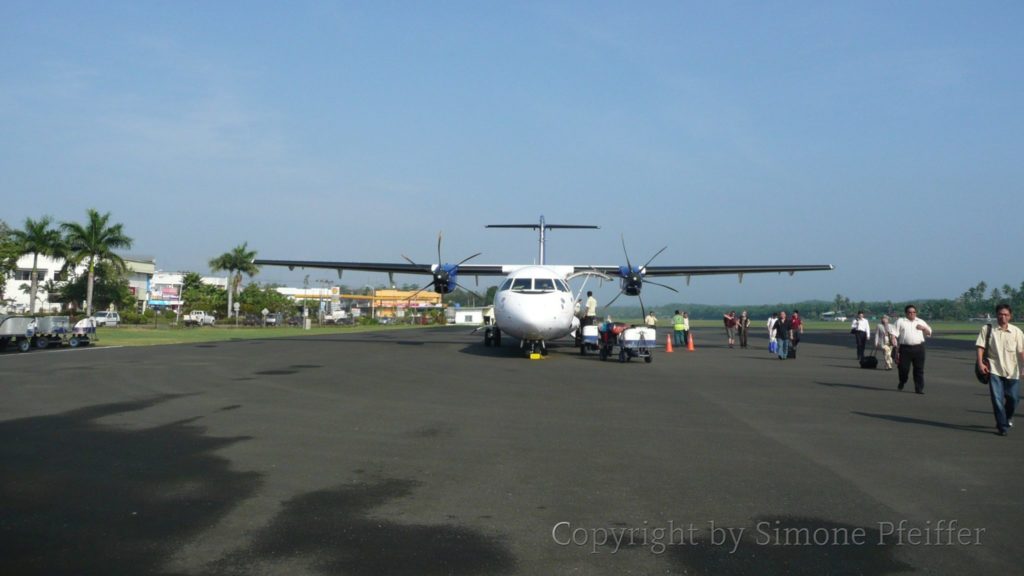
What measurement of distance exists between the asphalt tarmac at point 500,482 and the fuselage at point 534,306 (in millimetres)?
7088

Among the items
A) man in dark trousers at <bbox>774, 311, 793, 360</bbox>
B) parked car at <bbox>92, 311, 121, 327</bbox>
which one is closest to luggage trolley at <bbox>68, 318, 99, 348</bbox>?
man in dark trousers at <bbox>774, 311, 793, 360</bbox>

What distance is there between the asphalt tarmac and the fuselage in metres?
7.09

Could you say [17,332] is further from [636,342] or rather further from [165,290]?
[165,290]

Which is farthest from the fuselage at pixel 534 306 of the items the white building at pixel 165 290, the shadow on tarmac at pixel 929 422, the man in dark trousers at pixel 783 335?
the white building at pixel 165 290

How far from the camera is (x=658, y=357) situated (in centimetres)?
2497

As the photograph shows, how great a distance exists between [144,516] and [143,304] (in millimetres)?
98873

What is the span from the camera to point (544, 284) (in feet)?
69.9

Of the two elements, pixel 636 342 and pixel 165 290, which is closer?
pixel 636 342

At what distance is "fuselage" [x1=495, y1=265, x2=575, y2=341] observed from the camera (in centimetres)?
2041

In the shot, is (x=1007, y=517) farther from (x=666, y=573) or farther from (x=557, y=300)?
(x=557, y=300)

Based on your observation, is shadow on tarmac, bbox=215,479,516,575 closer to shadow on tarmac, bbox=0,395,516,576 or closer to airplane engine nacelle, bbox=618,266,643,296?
shadow on tarmac, bbox=0,395,516,576

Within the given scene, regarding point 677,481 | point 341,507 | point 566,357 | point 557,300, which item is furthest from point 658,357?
point 341,507

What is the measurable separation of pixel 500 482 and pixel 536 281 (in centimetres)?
1502

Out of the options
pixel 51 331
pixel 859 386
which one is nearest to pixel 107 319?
pixel 51 331
